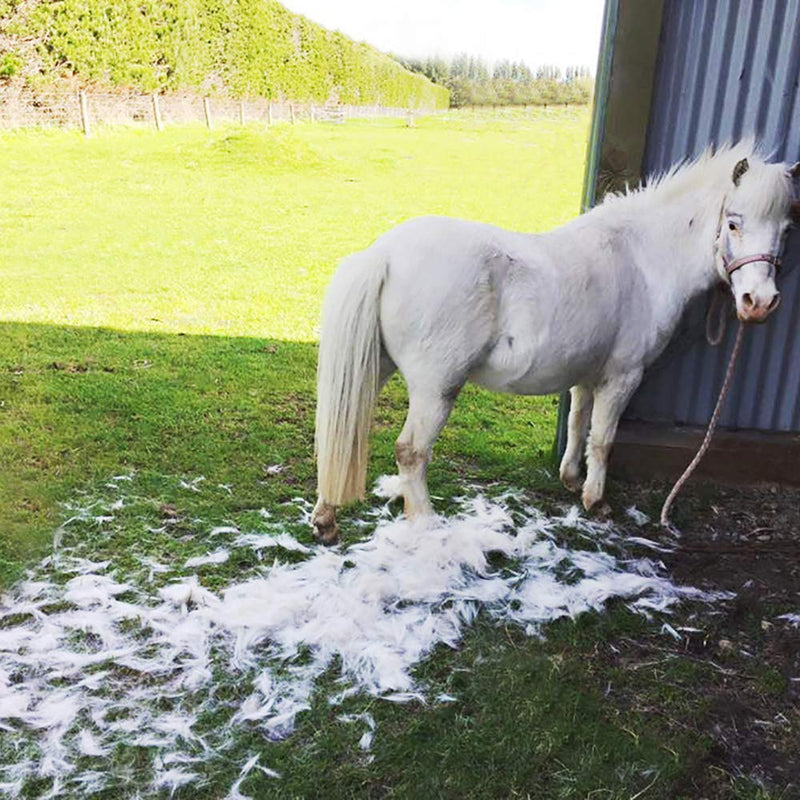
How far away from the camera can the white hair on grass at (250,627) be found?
6.66 ft

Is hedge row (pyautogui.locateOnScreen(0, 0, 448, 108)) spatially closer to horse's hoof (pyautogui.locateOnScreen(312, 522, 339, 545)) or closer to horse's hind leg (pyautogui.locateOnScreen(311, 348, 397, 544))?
horse's hind leg (pyautogui.locateOnScreen(311, 348, 397, 544))

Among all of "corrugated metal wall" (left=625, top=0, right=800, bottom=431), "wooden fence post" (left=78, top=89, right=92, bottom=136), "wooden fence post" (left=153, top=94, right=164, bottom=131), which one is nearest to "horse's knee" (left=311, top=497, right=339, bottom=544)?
"corrugated metal wall" (left=625, top=0, right=800, bottom=431)

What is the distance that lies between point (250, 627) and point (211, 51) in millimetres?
16549

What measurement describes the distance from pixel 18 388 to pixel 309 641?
2.81m

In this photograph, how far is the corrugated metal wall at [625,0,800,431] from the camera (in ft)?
10.5

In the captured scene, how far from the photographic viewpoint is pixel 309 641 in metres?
2.45

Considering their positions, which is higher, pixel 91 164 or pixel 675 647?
pixel 91 164

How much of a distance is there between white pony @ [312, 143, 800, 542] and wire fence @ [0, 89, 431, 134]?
1257 cm

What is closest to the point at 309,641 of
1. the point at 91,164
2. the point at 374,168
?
the point at 91,164

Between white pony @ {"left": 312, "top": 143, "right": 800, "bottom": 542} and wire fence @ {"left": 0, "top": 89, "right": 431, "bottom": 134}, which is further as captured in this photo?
wire fence @ {"left": 0, "top": 89, "right": 431, "bottom": 134}

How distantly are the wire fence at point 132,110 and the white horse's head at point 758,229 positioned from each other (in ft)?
43.1

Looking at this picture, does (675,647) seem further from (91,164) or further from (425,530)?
(91,164)

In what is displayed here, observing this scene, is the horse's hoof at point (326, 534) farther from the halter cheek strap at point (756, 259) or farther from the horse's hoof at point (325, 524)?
the halter cheek strap at point (756, 259)

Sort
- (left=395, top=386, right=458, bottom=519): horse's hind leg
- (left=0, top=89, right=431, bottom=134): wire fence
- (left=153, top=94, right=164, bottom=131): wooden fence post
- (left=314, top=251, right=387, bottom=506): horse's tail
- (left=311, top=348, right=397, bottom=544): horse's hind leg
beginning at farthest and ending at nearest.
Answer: (left=153, top=94, right=164, bottom=131): wooden fence post, (left=0, top=89, right=431, bottom=134): wire fence, (left=311, top=348, right=397, bottom=544): horse's hind leg, (left=395, top=386, right=458, bottom=519): horse's hind leg, (left=314, top=251, right=387, bottom=506): horse's tail
